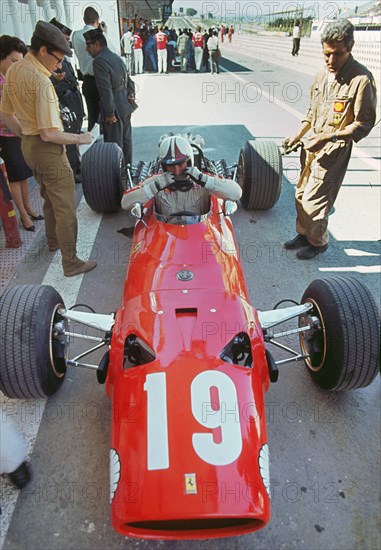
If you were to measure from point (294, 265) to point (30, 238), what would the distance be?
303cm

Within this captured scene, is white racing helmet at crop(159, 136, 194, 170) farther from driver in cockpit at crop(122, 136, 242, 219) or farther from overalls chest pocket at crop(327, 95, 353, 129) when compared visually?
overalls chest pocket at crop(327, 95, 353, 129)

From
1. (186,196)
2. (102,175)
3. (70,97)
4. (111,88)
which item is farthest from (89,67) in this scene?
(186,196)

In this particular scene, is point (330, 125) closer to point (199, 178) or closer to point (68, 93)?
point (199, 178)

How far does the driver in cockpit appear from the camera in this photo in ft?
11.1

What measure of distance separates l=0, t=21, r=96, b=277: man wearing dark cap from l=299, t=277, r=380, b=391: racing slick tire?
2.40 m

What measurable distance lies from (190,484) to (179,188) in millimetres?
2274

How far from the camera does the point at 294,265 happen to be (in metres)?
4.53

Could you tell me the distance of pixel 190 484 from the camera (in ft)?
6.02

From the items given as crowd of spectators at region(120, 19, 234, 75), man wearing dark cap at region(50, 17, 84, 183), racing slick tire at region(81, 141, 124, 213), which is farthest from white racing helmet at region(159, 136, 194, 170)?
crowd of spectators at region(120, 19, 234, 75)

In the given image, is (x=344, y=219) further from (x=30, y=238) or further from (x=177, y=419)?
(x=177, y=419)

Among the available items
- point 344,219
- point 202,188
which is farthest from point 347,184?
point 202,188

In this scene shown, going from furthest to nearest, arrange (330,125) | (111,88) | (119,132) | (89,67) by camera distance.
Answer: (89,67) < (119,132) < (111,88) < (330,125)

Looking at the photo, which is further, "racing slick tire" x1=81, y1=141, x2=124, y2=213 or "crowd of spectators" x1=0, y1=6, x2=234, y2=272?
"racing slick tire" x1=81, y1=141, x2=124, y2=213

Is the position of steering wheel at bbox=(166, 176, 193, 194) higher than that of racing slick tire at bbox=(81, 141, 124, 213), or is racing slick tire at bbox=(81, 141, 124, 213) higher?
steering wheel at bbox=(166, 176, 193, 194)
